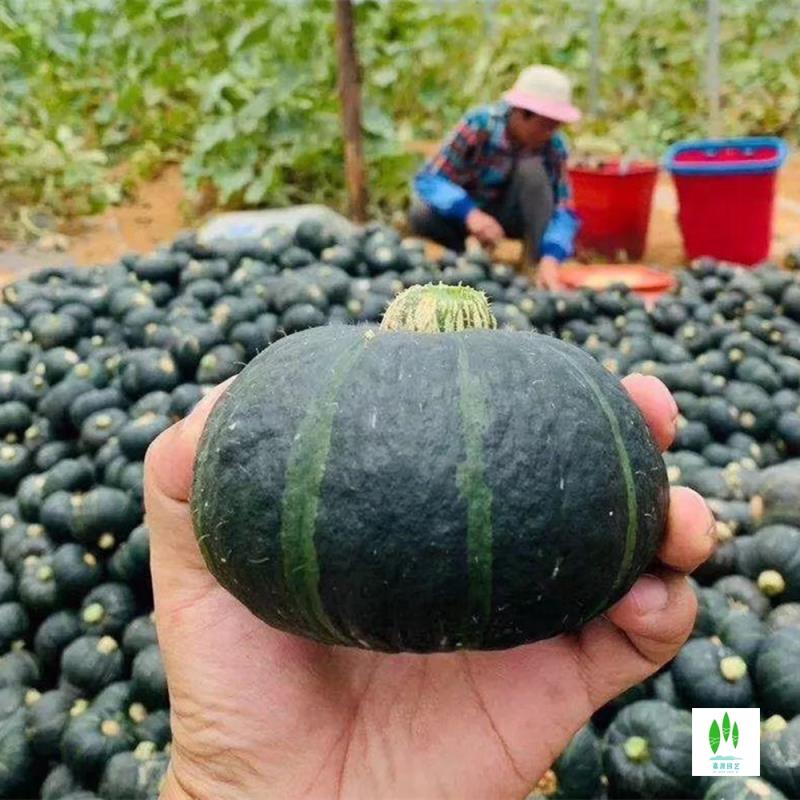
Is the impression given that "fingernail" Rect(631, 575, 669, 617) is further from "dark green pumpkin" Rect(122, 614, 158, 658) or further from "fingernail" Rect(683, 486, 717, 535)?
"dark green pumpkin" Rect(122, 614, 158, 658)

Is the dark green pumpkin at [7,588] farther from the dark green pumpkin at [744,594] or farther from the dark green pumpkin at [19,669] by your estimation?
the dark green pumpkin at [744,594]

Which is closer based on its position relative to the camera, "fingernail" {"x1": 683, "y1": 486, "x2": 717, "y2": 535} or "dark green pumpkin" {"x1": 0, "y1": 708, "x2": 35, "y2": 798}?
"fingernail" {"x1": 683, "y1": 486, "x2": 717, "y2": 535}

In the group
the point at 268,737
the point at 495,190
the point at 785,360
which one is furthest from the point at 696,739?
the point at 495,190

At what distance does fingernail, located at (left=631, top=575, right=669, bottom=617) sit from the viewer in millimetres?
1554

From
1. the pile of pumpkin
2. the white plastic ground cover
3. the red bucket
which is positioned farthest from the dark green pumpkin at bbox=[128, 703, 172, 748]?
the red bucket

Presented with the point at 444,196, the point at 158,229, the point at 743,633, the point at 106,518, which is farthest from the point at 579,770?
the point at 158,229

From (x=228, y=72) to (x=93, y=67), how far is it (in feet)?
13.2

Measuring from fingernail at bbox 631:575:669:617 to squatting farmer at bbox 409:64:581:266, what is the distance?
5.13 m

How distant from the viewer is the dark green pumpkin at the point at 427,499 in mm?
1319

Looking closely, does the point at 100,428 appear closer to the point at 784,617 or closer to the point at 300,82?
the point at 784,617

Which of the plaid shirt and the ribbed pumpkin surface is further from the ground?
the ribbed pumpkin surface

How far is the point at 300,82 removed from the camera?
28.4 feet

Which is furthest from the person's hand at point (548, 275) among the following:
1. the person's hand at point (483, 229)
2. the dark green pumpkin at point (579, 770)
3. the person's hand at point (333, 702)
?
the person's hand at point (333, 702)

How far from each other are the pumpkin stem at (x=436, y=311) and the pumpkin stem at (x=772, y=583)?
5.06ft
